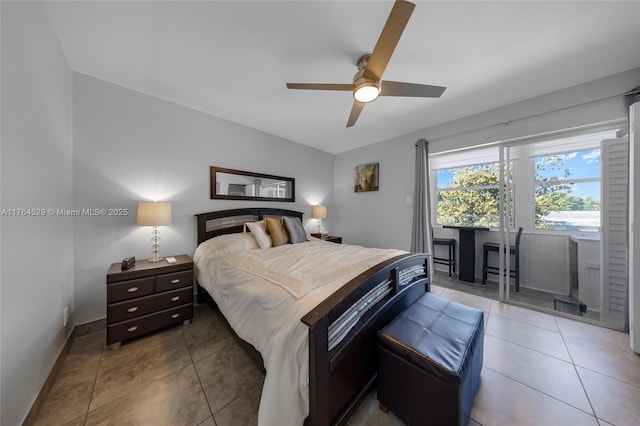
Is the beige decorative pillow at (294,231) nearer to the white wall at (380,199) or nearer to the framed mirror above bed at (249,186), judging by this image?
the framed mirror above bed at (249,186)

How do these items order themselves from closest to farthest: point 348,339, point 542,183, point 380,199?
point 348,339 < point 542,183 < point 380,199

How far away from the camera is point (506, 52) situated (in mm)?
1781

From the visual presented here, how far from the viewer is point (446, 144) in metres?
3.18

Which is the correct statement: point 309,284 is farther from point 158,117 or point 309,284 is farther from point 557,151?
point 557,151

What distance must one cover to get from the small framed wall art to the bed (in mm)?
2185

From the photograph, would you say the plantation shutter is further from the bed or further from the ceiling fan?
the ceiling fan

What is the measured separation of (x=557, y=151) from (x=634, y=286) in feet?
5.18

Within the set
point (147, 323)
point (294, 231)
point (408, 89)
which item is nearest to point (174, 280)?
point (147, 323)

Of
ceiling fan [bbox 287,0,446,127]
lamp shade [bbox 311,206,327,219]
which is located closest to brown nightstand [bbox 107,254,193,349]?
ceiling fan [bbox 287,0,446,127]

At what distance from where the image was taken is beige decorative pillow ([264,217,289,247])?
2.75 metres

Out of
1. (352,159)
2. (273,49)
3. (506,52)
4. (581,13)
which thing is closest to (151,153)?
(273,49)

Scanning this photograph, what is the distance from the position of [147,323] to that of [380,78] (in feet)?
10.1

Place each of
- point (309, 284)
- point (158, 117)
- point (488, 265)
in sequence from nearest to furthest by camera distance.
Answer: point (309, 284) → point (158, 117) → point (488, 265)

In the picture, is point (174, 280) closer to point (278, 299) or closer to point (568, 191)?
point (278, 299)
